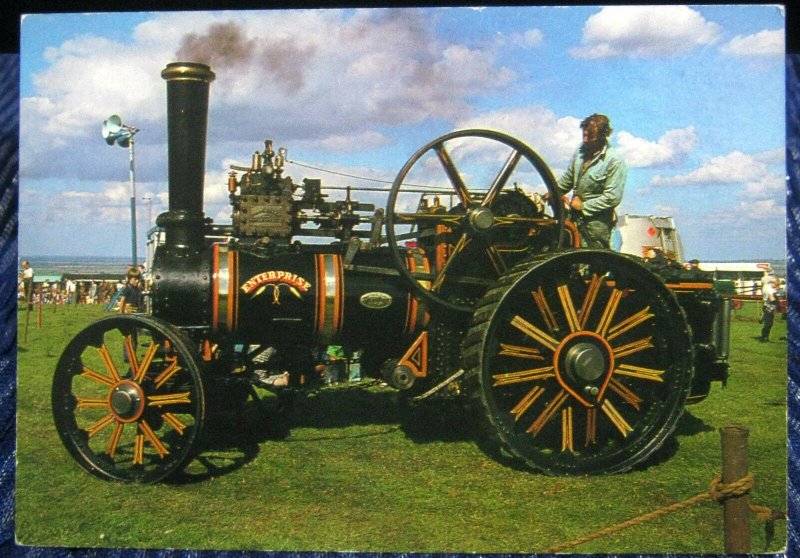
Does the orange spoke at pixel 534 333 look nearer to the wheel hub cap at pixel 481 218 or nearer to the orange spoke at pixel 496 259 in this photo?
the orange spoke at pixel 496 259

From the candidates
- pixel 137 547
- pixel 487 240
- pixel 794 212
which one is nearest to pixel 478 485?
pixel 487 240

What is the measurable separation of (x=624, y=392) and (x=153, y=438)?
2603mm

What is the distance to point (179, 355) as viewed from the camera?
4164 millimetres

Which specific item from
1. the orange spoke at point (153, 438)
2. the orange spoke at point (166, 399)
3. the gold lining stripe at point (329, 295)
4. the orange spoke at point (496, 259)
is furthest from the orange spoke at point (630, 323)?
the orange spoke at point (153, 438)

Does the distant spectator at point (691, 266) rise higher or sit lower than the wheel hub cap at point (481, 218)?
lower

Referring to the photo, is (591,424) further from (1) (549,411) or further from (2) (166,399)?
(2) (166,399)

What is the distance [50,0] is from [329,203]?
1.98 m

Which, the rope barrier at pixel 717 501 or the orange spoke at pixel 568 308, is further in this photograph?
the orange spoke at pixel 568 308

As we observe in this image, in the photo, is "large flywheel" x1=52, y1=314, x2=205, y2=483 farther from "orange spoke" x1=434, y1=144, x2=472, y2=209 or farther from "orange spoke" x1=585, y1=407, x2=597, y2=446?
"orange spoke" x1=585, y1=407, x2=597, y2=446

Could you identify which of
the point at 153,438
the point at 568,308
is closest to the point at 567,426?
the point at 568,308

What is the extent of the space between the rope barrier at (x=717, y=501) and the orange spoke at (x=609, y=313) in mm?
1184

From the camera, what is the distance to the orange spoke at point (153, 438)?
13.0 ft

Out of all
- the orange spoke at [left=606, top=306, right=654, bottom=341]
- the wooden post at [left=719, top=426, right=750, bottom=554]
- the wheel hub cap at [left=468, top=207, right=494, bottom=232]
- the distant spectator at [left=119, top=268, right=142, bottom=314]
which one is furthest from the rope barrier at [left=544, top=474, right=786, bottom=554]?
the distant spectator at [left=119, top=268, right=142, bottom=314]

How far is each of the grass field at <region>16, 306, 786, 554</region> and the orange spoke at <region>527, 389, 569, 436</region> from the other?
0.78ft
